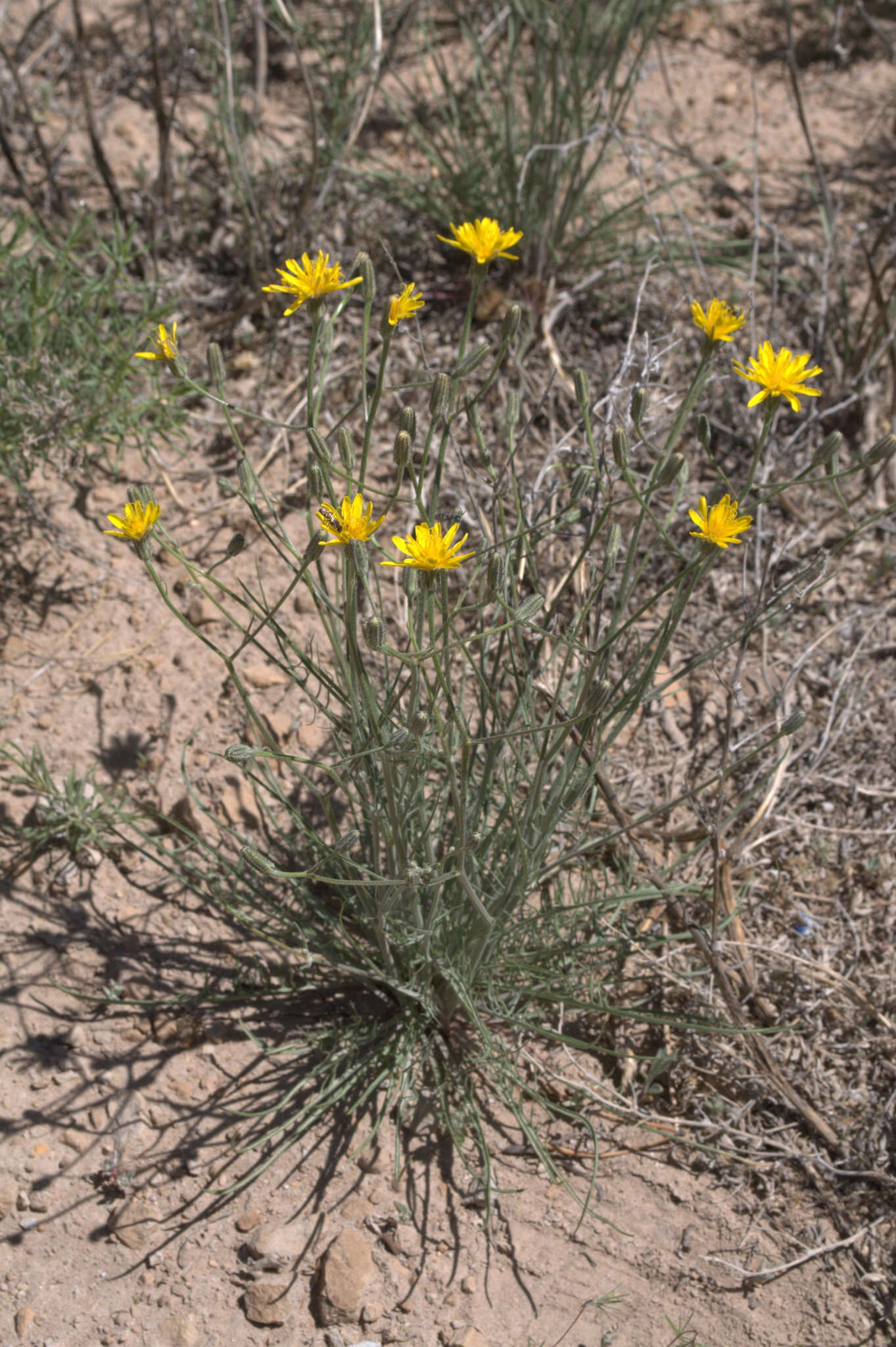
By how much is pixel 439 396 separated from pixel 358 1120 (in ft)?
5.05

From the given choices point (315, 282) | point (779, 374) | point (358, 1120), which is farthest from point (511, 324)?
point (358, 1120)

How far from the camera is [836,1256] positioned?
6.95 feet

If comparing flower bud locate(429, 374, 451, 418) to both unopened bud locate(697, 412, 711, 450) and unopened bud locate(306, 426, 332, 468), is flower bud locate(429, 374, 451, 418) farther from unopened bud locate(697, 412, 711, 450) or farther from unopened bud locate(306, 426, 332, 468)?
unopened bud locate(697, 412, 711, 450)

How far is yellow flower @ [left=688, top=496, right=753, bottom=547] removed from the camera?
4.74 ft

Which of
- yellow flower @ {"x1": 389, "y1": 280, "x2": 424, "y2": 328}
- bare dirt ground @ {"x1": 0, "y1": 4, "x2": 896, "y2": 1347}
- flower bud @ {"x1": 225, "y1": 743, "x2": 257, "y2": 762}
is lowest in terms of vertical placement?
bare dirt ground @ {"x1": 0, "y1": 4, "x2": 896, "y2": 1347}

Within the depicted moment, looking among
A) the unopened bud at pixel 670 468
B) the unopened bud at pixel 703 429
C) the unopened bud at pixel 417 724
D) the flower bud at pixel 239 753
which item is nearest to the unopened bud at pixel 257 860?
the flower bud at pixel 239 753

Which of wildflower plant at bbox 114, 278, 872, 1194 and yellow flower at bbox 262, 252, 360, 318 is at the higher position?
yellow flower at bbox 262, 252, 360, 318

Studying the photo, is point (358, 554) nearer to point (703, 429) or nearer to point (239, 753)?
point (239, 753)

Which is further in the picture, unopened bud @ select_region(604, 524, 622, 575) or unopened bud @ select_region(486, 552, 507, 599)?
unopened bud @ select_region(604, 524, 622, 575)

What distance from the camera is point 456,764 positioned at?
2.27 meters

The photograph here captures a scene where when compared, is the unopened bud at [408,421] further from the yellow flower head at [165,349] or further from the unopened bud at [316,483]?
the yellow flower head at [165,349]

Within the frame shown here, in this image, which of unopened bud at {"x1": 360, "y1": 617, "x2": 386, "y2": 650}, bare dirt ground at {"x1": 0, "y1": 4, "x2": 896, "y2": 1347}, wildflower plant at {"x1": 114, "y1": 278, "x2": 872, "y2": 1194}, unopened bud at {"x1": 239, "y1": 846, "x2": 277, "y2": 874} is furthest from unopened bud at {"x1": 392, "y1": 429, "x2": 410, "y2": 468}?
bare dirt ground at {"x1": 0, "y1": 4, "x2": 896, "y2": 1347}

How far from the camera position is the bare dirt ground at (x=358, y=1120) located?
202cm

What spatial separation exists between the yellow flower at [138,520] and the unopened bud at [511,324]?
23.3 inches
